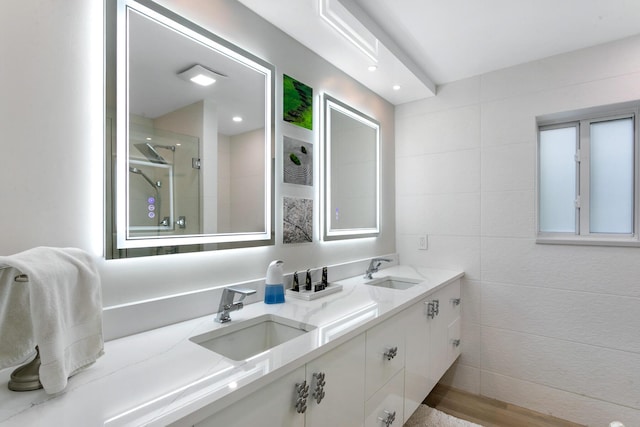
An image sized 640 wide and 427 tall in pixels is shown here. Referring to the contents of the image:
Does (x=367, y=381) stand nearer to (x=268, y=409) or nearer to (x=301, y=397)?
(x=301, y=397)

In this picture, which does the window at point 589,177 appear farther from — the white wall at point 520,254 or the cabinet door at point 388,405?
the cabinet door at point 388,405

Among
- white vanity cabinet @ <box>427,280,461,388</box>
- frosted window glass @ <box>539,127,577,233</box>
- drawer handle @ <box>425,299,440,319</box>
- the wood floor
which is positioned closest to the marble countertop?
drawer handle @ <box>425,299,440,319</box>

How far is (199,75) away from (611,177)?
2.58 m

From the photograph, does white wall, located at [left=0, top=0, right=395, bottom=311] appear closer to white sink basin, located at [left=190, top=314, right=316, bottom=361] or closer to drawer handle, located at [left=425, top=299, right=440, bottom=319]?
white sink basin, located at [left=190, top=314, right=316, bottom=361]

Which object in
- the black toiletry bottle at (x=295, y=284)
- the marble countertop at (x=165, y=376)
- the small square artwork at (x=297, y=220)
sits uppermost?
the small square artwork at (x=297, y=220)

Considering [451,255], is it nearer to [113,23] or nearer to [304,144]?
[304,144]

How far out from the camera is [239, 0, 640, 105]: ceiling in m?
1.58

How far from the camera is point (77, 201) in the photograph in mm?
973

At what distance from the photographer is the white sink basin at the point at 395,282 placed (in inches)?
84.6

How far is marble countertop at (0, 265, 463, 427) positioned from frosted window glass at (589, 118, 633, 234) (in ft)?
6.04

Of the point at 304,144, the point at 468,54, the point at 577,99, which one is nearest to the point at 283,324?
the point at 304,144

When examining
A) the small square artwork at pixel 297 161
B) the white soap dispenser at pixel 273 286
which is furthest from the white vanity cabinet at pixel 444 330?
the small square artwork at pixel 297 161

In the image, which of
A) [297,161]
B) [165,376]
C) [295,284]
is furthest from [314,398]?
[297,161]

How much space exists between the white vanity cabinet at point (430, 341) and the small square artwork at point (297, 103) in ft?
3.94
